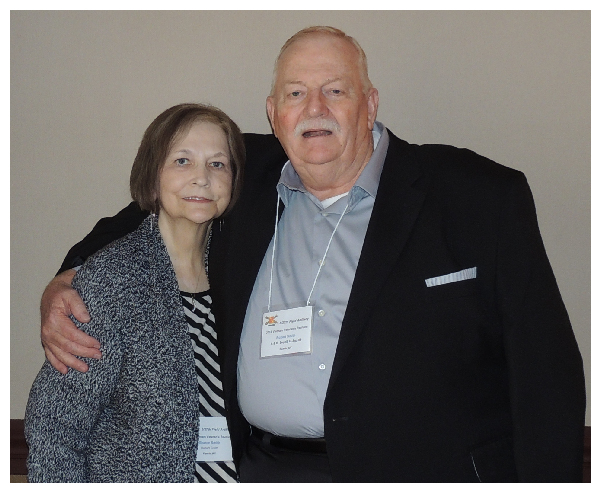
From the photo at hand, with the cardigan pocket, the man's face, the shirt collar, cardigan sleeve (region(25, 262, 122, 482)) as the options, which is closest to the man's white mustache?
the man's face

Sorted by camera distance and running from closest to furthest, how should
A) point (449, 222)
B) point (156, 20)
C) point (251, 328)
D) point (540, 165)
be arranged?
point (449, 222)
point (251, 328)
point (540, 165)
point (156, 20)

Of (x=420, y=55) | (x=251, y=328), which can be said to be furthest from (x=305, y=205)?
(x=420, y=55)

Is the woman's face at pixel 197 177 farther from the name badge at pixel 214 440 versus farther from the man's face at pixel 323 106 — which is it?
the name badge at pixel 214 440

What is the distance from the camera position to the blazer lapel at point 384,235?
1905 millimetres

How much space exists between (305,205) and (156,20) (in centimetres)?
120

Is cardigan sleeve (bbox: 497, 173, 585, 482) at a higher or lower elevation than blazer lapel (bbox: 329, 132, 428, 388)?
lower

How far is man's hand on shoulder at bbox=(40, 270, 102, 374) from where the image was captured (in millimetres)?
1990

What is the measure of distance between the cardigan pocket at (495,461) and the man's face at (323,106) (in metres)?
0.97

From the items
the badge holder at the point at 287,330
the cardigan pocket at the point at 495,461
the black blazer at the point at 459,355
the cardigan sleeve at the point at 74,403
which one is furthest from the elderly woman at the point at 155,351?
the cardigan pocket at the point at 495,461

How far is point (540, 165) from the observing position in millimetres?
2688

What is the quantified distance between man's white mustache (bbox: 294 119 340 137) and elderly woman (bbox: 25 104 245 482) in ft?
1.03

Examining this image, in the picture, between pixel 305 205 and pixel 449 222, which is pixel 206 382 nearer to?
pixel 305 205

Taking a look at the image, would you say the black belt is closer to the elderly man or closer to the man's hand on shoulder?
the elderly man

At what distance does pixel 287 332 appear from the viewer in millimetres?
2047
